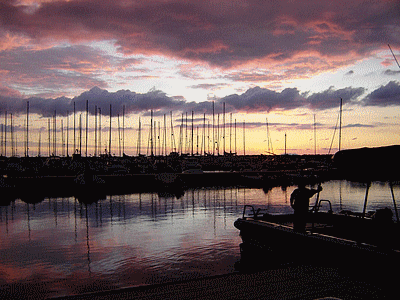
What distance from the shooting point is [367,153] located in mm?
12328

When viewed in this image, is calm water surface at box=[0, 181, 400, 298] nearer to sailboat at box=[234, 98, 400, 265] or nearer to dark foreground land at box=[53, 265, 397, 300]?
sailboat at box=[234, 98, 400, 265]

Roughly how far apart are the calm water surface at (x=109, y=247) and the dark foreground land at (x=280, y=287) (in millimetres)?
3980

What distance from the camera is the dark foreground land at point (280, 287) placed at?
31.4 feet

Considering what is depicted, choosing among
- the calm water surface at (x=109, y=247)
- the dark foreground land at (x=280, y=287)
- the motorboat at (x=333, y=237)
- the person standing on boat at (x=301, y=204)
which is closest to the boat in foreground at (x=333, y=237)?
the motorboat at (x=333, y=237)

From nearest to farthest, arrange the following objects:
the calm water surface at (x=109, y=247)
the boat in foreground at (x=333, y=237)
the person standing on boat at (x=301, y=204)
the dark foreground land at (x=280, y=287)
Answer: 1. the dark foreground land at (x=280, y=287)
2. the boat in foreground at (x=333, y=237)
3. the person standing on boat at (x=301, y=204)
4. the calm water surface at (x=109, y=247)

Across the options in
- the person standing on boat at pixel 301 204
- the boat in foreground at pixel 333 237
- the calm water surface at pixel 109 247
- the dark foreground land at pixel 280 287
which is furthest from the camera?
the calm water surface at pixel 109 247

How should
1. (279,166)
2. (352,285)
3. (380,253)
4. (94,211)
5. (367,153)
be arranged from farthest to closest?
(279,166)
(94,211)
(367,153)
(380,253)
(352,285)

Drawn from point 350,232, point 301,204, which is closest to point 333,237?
point 301,204

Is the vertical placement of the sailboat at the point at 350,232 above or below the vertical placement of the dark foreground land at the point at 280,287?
above

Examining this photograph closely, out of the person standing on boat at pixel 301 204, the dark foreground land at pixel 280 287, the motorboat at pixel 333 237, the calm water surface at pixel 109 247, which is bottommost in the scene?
the calm water surface at pixel 109 247

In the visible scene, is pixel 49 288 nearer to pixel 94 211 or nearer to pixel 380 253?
pixel 380 253

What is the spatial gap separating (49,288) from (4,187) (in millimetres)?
41952

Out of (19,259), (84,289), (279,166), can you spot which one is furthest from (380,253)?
(279,166)

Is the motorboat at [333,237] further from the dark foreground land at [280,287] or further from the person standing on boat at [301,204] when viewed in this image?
the dark foreground land at [280,287]
